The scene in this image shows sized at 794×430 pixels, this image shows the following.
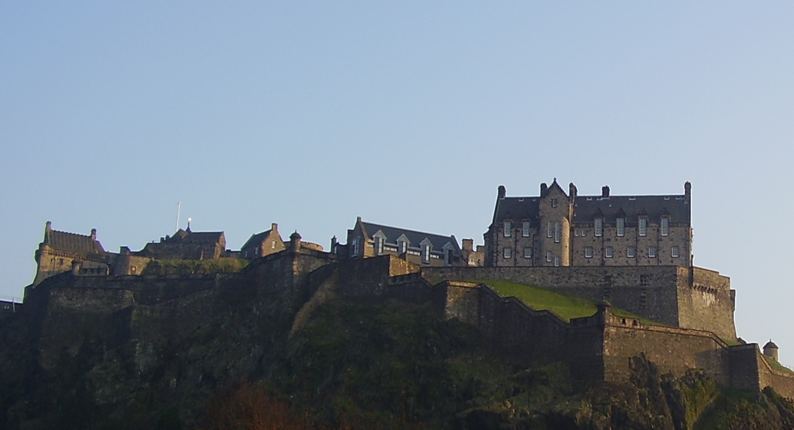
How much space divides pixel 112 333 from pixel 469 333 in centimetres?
2755

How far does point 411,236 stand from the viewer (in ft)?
324

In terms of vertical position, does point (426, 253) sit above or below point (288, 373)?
above

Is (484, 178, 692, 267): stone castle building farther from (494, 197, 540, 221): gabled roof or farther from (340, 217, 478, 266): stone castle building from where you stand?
(340, 217, 478, 266): stone castle building

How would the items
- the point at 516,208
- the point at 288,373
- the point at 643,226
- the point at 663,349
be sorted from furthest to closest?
the point at 516,208
the point at 643,226
the point at 288,373
the point at 663,349

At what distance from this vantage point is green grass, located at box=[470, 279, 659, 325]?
7250cm

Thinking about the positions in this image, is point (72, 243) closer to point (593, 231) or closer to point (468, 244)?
point (468, 244)

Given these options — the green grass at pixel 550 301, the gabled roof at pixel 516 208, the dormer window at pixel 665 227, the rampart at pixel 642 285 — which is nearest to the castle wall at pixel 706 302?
the rampart at pixel 642 285

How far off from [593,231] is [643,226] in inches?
133

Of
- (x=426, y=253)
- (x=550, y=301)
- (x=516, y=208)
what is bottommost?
(x=550, y=301)

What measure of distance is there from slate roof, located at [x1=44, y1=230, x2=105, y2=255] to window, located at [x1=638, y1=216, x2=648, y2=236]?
4586cm

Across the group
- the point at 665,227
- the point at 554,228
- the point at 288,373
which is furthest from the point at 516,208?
the point at 288,373

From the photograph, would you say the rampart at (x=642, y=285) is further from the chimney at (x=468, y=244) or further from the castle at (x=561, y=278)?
the chimney at (x=468, y=244)

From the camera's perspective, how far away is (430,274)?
78625 mm

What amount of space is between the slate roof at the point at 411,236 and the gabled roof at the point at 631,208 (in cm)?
1532
